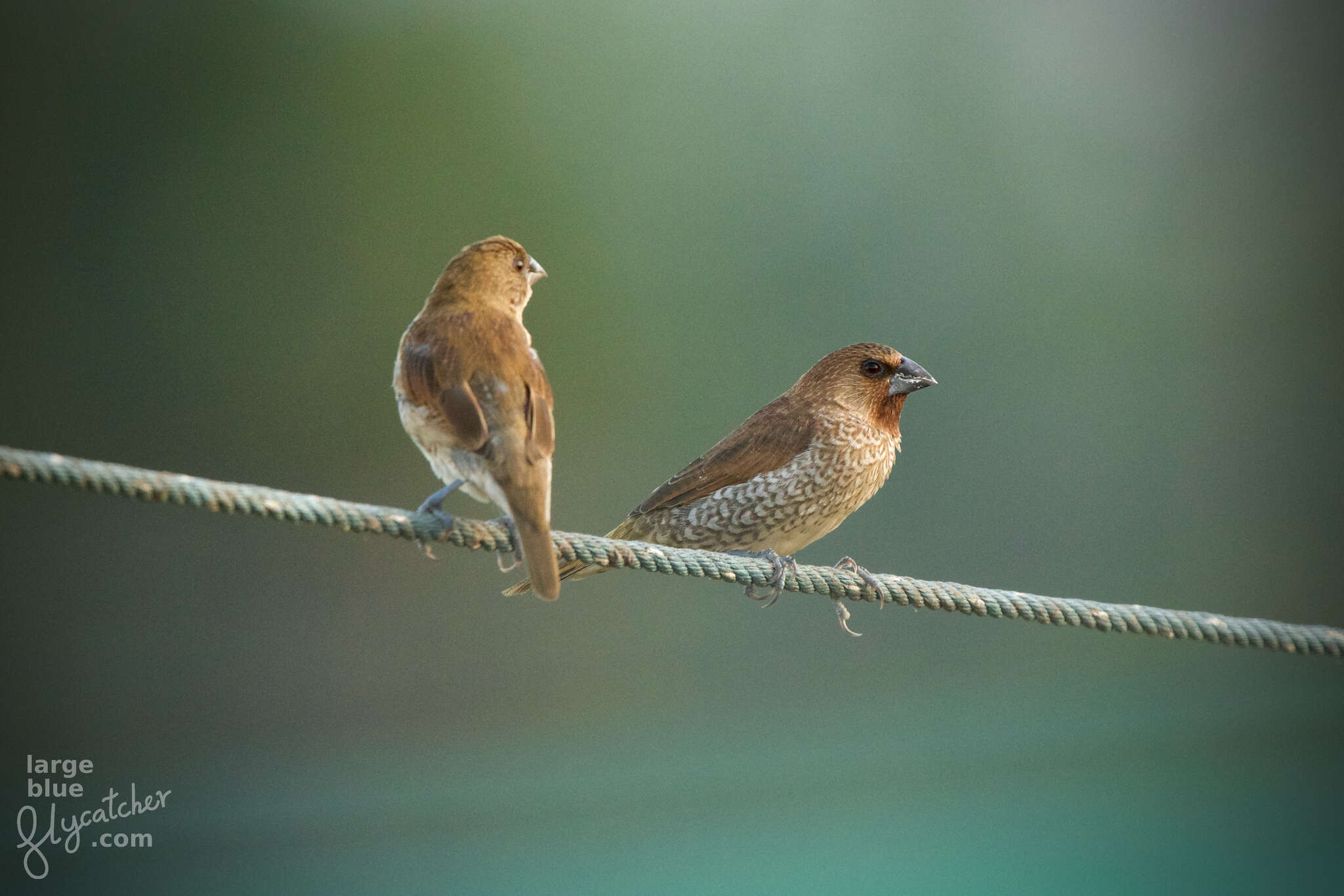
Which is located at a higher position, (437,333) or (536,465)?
(437,333)

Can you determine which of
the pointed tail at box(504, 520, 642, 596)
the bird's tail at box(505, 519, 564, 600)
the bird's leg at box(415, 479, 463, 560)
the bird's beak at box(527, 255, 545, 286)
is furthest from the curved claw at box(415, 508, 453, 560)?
the bird's beak at box(527, 255, 545, 286)

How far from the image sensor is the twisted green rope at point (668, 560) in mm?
1645

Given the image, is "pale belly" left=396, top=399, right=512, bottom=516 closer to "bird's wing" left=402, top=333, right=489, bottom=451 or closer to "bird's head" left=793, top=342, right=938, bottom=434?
"bird's wing" left=402, top=333, right=489, bottom=451

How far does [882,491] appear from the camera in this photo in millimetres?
6457

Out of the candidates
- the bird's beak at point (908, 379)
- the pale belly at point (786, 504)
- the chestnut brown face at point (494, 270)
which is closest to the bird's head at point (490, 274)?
the chestnut brown face at point (494, 270)

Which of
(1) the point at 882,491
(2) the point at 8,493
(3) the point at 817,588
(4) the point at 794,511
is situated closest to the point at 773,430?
(4) the point at 794,511

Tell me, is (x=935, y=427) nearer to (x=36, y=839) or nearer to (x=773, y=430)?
(x=773, y=430)

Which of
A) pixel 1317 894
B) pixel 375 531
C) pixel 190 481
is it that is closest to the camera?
pixel 190 481

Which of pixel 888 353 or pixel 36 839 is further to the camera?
pixel 36 839

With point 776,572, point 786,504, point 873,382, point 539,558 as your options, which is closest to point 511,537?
point 539,558

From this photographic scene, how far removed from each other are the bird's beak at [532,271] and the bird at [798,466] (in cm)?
77

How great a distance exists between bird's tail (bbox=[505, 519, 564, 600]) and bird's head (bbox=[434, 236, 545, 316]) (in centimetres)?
63

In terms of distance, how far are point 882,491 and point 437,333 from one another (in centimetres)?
439

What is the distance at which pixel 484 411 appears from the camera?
2266mm
